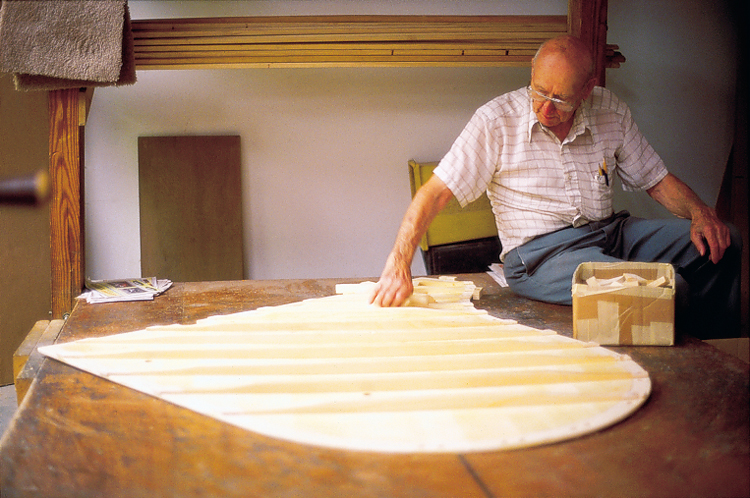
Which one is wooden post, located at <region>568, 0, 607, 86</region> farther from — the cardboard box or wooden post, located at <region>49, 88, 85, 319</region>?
wooden post, located at <region>49, 88, 85, 319</region>

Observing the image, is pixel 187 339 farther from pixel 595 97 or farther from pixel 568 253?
pixel 595 97

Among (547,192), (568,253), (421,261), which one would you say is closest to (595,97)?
(547,192)

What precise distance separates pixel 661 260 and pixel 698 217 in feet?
0.73

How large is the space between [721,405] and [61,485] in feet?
4.70

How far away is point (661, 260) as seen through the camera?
8.56ft

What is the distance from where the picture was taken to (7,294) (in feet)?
10.7

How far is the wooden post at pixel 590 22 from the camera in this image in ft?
10.2

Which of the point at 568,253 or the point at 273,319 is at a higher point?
the point at 568,253

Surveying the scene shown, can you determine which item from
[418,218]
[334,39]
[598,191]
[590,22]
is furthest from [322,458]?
[590,22]

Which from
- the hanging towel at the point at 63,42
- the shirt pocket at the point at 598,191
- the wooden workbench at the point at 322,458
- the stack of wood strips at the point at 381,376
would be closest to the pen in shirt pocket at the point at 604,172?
the shirt pocket at the point at 598,191

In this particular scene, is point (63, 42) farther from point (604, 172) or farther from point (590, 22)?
point (590, 22)

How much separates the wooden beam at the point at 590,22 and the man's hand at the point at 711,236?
102 cm

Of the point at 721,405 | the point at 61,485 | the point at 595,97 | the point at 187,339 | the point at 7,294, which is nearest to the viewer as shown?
the point at 61,485

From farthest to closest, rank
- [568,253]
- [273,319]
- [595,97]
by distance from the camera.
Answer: [595,97] < [568,253] < [273,319]
